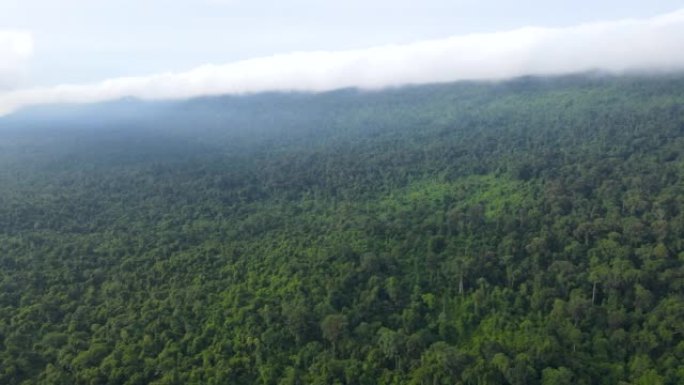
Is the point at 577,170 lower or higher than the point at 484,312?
higher

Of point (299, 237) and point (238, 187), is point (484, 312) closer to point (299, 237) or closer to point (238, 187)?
point (299, 237)

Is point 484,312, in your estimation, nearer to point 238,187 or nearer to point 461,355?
point 461,355

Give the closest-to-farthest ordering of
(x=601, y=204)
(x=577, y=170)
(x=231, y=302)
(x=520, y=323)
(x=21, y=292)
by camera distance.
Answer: (x=520, y=323) < (x=231, y=302) < (x=21, y=292) < (x=601, y=204) < (x=577, y=170)

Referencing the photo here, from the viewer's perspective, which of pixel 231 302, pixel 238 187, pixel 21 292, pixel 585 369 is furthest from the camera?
pixel 238 187

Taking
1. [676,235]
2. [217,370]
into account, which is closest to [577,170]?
[676,235]

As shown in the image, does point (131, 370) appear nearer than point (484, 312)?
Yes

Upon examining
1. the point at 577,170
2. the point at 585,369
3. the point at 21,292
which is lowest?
the point at 585,369
